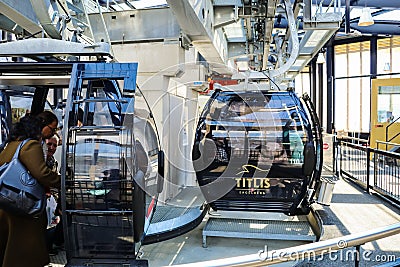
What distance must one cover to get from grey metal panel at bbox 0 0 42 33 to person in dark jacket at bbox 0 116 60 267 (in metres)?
1.32

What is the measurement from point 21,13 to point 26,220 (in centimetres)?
217

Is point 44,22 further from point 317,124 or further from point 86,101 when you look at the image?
point 317,124

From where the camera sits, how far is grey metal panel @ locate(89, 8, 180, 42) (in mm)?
6609


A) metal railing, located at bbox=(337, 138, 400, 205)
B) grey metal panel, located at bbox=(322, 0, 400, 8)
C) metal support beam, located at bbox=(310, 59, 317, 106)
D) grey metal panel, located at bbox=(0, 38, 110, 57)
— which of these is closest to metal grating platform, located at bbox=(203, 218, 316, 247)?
metal railing, located at bbox=(337, 138, 400, 205)

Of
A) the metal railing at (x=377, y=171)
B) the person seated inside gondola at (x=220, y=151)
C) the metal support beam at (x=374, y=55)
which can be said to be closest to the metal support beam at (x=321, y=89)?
the metal support beam at (x=374, y=55)

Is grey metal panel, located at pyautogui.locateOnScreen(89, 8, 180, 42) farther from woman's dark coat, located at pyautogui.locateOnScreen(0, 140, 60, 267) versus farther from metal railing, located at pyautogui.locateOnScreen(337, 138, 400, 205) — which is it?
woman's dark coat, located at pyautogui.locateOnScreen(0, 140, 60, 267)

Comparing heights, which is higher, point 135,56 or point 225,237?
point 135,56

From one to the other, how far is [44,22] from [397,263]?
12.2ft

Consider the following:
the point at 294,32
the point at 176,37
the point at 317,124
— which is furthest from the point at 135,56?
the point at 317,124

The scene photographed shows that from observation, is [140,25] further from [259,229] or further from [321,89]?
[321,89]

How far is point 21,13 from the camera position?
13.8ft

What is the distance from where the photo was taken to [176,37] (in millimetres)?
6523

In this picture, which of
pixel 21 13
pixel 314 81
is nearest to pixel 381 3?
pixel 21 13

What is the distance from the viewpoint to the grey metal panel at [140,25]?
6609 mm
